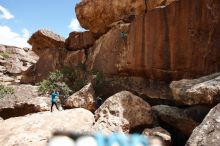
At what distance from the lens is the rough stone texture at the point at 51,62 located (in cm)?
2413

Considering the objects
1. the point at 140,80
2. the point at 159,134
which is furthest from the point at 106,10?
the point at 159,134

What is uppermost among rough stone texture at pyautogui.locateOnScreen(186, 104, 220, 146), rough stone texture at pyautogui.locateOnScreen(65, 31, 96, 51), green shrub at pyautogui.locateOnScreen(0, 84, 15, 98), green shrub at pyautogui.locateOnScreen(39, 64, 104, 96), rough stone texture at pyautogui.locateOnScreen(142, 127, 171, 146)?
rough stone texture at pyautogui.locateOnScreen(65, 31, 96, 51)

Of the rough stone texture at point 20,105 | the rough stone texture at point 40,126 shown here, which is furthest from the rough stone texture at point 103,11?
the rough stone texture at point 40,126

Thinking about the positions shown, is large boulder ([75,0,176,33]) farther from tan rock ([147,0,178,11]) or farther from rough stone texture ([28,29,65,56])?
rough stone texture ([28,29,65,56])

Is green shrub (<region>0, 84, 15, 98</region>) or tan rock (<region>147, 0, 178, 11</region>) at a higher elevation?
tan rock (<region>147, 0, 178, 11</region>)

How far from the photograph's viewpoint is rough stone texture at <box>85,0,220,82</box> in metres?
14.3

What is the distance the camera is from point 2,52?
1655 inches

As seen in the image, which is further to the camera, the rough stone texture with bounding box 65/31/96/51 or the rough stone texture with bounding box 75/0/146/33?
the rough stone texture with bounding box 65/31/96/51

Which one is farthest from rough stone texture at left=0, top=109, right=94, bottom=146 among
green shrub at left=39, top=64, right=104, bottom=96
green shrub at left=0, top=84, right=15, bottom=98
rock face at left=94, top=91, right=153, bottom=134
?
green shrub at left=0, top=84, right=15, bottom=98

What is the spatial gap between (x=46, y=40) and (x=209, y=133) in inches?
865

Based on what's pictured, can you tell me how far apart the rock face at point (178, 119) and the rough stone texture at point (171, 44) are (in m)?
2.95

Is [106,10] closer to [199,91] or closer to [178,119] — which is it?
[178,119]

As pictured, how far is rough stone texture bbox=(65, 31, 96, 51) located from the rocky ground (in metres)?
0.08

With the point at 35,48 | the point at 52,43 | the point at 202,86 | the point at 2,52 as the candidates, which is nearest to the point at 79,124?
the point at 202,86
